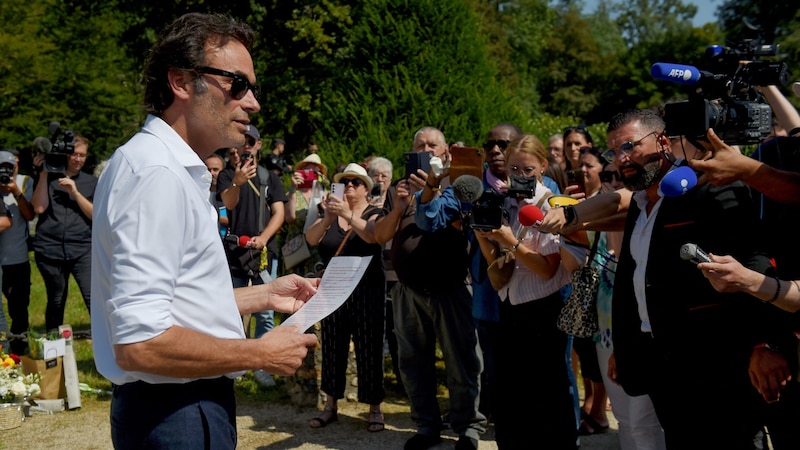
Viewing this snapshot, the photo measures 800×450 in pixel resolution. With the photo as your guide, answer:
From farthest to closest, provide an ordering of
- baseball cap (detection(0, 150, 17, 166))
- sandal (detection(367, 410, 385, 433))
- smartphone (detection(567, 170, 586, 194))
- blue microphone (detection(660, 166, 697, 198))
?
baseball cap (detection(0, 150, 17, 166))
sandal (detection(367, 410, 385, 433))
smartphone (detection(567, 170, 586, 194))
blue microphone (detection(660, 166, 697, 198))

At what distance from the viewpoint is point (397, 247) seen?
5.46 metres

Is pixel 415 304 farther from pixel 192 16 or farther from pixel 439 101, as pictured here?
pixel 192 16

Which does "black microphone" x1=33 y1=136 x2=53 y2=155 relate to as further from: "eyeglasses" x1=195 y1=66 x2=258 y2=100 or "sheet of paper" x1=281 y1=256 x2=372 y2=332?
"eyeglasses" x1=195 y1=66 x2=258 y2=100

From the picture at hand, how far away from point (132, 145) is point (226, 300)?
503 mm

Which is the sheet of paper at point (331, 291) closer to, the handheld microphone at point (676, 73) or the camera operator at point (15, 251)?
the handheld microphone at point (676, 73)

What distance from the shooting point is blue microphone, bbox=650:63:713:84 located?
9.12 ft

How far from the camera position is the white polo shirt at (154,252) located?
187 centimetres

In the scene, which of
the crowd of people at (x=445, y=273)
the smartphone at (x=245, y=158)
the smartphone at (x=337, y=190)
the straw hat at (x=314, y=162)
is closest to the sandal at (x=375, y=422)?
the crowd of people at (x=445, y=273)

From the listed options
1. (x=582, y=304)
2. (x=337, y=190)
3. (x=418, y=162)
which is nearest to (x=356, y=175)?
(x=337, y=190)

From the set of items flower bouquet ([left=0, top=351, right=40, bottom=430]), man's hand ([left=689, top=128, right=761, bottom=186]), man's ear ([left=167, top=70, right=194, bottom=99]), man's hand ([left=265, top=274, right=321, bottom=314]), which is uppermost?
man's ear ([left=167, top=70, right=194, bottom=99])

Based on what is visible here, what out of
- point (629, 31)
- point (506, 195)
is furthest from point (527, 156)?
point (629, 31)

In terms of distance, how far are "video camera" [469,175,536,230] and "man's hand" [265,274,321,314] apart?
1.63m

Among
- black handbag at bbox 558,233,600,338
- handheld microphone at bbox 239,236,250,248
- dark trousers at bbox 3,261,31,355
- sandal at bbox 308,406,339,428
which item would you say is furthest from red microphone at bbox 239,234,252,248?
black handbag at bbox 558,233,600,338

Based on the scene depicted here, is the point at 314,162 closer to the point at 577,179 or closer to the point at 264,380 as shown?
the point at 264,380
